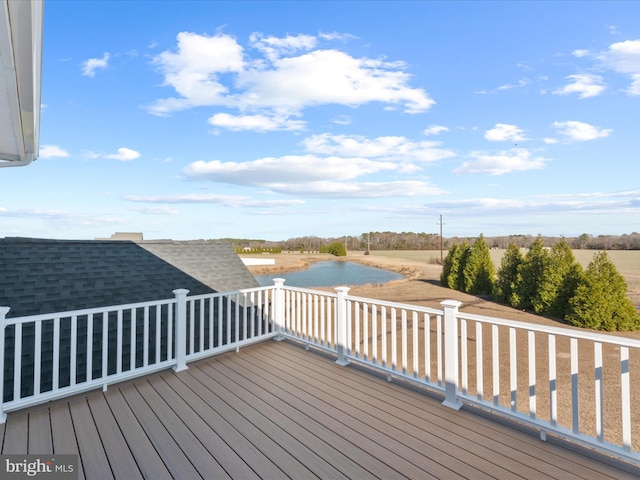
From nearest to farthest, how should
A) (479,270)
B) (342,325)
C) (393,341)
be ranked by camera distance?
(393,341) < (342,325) < (479,270)

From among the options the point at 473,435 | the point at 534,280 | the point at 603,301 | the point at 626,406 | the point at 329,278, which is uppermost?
the point at 626,406

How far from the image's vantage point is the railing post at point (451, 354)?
2.77 m

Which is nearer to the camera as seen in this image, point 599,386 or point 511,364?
point 599,386

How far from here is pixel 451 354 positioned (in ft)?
9.14

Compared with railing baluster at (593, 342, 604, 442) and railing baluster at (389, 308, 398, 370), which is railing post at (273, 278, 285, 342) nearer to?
railing baluster at (389, 308, 398, 370)

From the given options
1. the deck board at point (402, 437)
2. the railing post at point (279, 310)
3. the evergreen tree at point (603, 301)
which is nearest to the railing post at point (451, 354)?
the deck board at point (402, 437)

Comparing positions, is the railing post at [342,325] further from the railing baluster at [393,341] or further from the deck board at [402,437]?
the railing baluster at [393,341]


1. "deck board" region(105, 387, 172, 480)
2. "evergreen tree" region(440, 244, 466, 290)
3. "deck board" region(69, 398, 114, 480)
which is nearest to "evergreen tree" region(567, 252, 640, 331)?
"evergreen tree" region(440, 244, 466, 290)

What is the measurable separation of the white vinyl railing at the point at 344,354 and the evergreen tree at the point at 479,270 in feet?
23.4

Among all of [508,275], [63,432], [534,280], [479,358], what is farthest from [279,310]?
[508,275]

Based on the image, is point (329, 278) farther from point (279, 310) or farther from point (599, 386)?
point (599, 386)

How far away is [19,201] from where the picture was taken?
252 inches

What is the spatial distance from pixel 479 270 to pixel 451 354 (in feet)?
40.1

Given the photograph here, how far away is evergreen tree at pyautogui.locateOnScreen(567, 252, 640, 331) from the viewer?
835 centimetres
